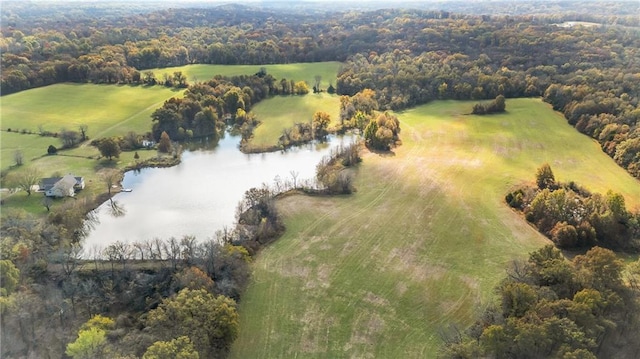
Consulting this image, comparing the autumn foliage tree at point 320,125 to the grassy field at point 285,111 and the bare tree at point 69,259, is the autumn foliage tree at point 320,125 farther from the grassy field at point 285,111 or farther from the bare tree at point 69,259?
the bare tree at point 69,259

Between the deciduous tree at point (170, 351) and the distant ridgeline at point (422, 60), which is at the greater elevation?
the distant ridgeline at point (422, 60)

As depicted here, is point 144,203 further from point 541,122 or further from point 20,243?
point 541,122

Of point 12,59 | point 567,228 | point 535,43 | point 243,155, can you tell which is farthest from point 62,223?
point 535,43

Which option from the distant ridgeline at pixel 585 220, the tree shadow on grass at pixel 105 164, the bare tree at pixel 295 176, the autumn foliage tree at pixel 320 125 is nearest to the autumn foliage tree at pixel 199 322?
the bare tree at pixel 295 176

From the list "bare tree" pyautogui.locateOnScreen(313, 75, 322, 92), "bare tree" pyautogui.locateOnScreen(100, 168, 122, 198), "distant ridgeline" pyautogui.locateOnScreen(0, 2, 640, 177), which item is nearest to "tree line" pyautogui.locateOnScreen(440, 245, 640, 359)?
"distant ridgeline" pyautogui.locateOnScreen(0, 2, 640, 177)

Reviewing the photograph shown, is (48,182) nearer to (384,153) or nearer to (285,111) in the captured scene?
(384,153)

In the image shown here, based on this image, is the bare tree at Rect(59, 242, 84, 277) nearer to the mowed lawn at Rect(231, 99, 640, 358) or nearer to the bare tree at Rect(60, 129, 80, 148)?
the mowed lawn at Rect(231, 99, 640, 358)
